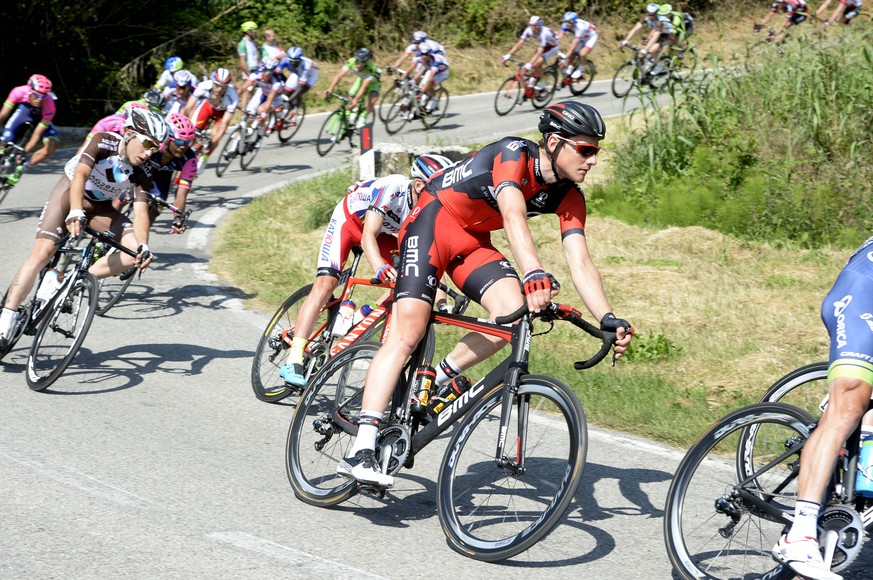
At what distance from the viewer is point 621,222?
13.4 meters

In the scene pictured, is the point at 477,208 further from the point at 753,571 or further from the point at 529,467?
the point at 753,571

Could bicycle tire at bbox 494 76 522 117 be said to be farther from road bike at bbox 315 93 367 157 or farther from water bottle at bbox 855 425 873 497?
water bottle at bbox 855 425 873 497

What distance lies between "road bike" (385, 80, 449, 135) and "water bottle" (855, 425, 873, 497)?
19547 mm

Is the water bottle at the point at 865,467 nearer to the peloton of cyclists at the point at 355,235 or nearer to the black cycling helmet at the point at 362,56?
the peloton of cyclists at the point at 355,235

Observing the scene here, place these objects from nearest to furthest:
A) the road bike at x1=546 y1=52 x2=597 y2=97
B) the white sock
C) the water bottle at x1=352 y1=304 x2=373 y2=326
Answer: the white sock < the water bottle at x1=352 y1=304 x2=373 y2=326 < the road bike at x1=546 y1=52 x2=597 y2=97

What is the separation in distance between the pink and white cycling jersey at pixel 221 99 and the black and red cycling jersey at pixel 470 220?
12208 mm

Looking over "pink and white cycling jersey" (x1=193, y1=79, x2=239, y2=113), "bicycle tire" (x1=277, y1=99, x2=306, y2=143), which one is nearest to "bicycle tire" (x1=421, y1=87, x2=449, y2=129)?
"bicycle tire" (x1=277, y1=99, x2=306, y2=143)

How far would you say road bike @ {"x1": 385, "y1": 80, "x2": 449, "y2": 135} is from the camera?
2317 centimetres

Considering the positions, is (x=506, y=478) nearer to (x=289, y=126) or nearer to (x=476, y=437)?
(x=476, y=437)

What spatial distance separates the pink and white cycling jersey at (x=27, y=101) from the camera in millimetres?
14547

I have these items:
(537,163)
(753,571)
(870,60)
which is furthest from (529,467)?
(870,60)

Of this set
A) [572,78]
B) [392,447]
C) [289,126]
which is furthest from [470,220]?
[572,78]

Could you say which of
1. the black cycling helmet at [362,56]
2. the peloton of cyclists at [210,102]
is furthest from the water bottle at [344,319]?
the black cycling helmet at [362,56]

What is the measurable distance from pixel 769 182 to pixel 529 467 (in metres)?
8.68
